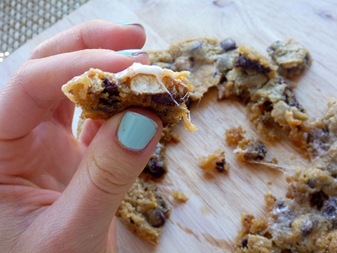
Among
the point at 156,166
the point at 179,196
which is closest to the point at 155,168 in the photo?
the point at 156,166

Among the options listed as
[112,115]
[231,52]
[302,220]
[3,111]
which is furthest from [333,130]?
[3,111]

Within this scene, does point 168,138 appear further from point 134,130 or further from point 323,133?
point 134,130

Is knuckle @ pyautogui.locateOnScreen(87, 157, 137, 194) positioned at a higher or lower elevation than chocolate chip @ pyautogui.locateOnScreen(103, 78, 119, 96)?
lower

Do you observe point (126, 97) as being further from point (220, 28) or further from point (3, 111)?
point (220, 28)

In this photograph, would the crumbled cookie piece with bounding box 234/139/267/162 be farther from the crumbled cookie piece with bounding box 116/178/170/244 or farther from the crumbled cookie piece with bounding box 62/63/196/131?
the crumbled cookie piece with bounding box 62/63/196/131

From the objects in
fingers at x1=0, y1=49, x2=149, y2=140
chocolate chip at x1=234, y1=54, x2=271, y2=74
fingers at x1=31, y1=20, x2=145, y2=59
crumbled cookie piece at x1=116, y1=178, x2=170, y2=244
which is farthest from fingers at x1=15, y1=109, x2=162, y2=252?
chocolate chip at x1=234, y1=54, x2=271, y2=74

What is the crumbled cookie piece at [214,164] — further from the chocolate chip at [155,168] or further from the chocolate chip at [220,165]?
the chocolate chip at [155,168]
